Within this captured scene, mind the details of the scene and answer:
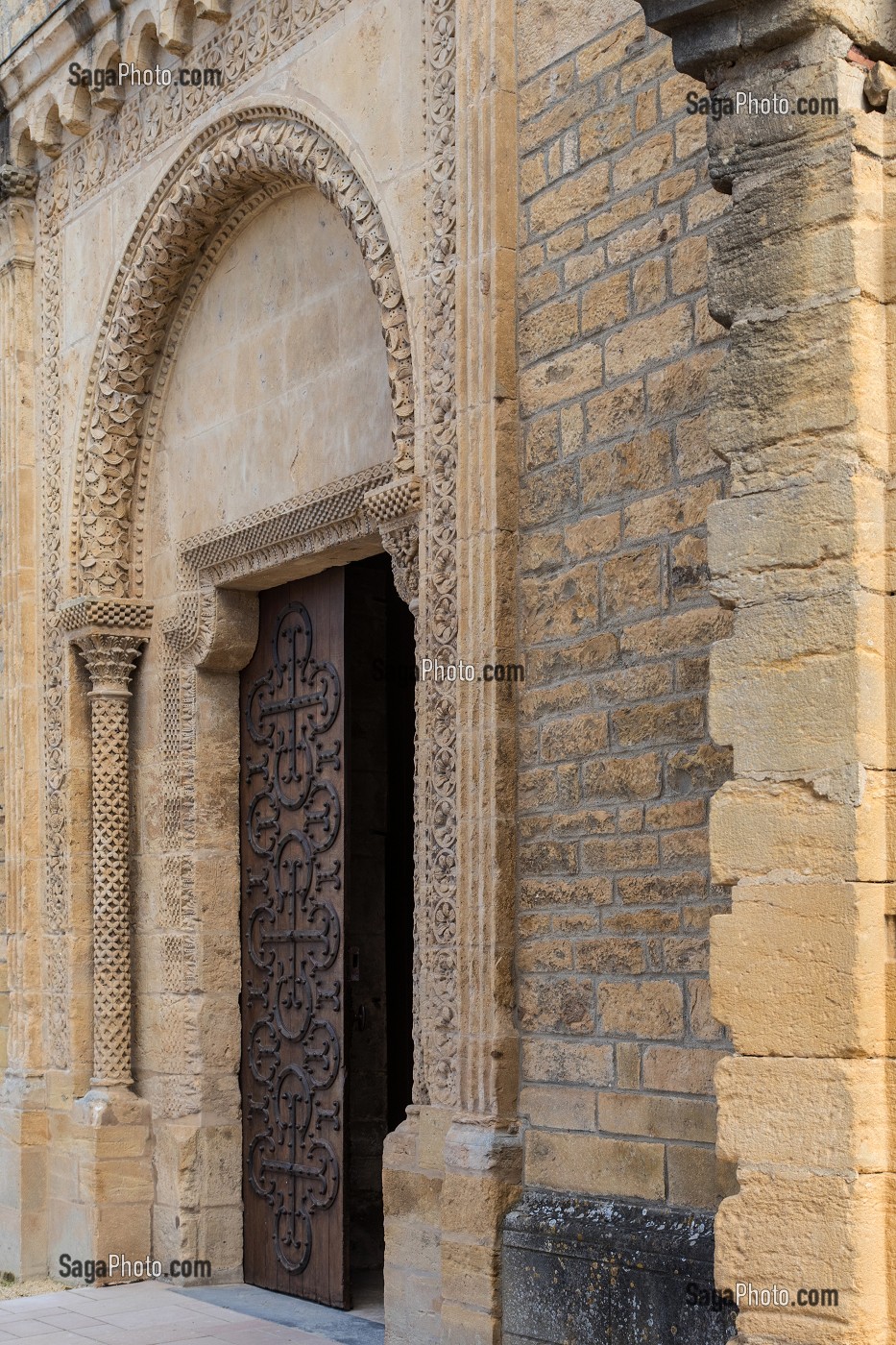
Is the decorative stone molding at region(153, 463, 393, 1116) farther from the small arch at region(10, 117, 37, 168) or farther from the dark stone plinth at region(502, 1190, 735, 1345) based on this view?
the dark stone plinth at region(502, 1190, 735, 1345)

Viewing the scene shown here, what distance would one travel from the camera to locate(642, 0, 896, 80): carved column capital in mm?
3307

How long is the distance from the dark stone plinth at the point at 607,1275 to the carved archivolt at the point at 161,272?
2.69m

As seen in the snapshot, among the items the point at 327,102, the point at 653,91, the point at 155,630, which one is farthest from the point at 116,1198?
the point at 653,91

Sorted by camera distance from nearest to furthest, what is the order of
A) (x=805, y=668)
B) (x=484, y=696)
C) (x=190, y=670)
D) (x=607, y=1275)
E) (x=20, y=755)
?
(x=805, y=668)
(x=607, y=1275)
(x=484, y=696)
(x=190, y=670)
(x=20, y=755)

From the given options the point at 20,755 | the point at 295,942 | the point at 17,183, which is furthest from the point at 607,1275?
the point at 17,183

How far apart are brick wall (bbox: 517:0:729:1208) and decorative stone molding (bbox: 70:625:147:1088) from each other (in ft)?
9.63

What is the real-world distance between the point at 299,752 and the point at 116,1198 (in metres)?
2.05

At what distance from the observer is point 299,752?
7145 mm

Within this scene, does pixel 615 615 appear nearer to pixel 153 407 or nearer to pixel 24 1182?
pixel 153 407

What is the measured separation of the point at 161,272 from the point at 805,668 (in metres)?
4.97

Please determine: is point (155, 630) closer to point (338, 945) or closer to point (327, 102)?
point (338, 945)

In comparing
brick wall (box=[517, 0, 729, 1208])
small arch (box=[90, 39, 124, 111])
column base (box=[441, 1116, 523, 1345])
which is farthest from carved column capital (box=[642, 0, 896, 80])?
small arch (box=[90, 39, 124, 111])

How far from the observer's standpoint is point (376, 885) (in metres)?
7.40

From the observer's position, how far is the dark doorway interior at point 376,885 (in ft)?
23.7
